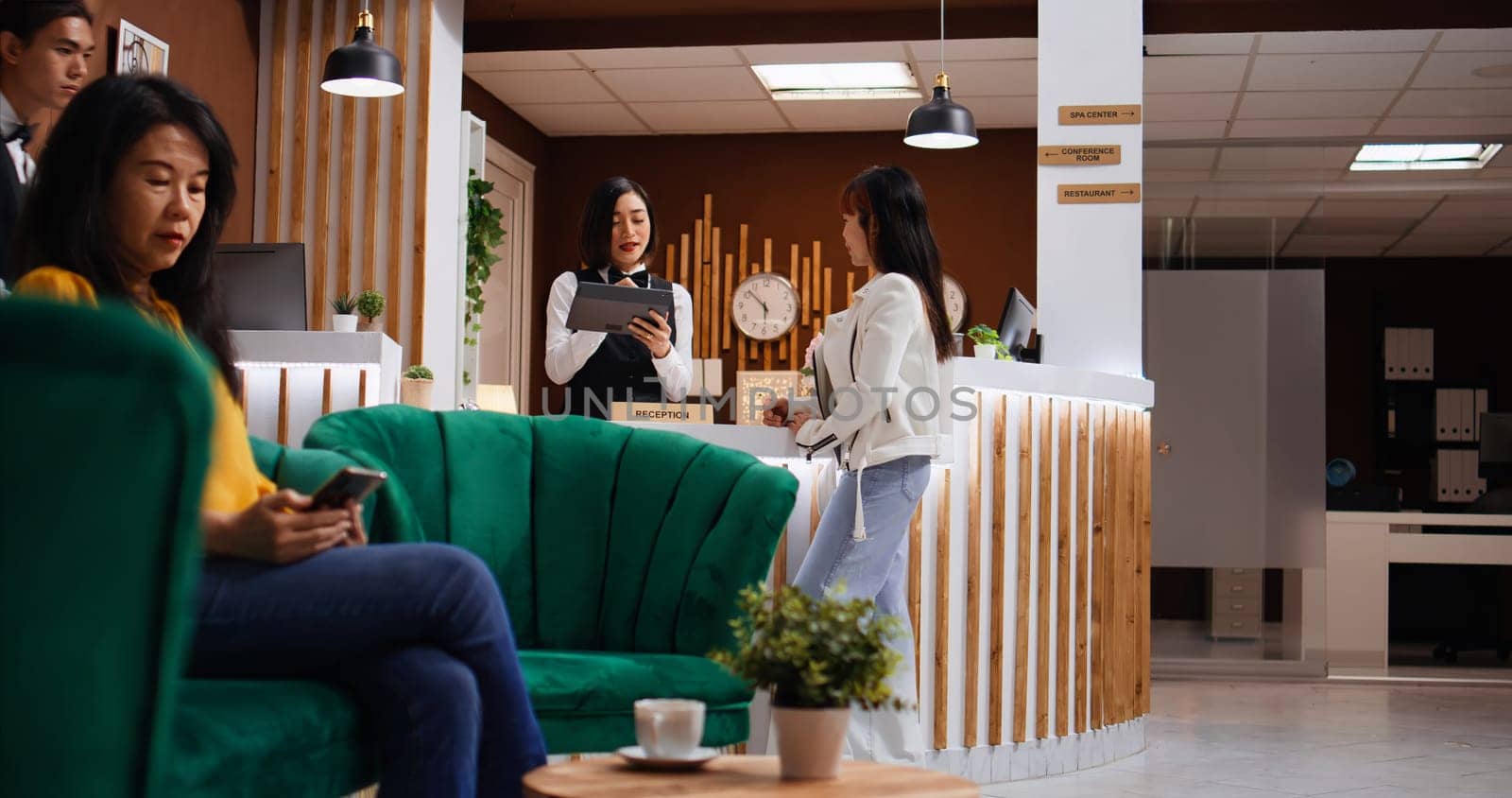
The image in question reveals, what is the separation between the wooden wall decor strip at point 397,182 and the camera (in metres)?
6.44

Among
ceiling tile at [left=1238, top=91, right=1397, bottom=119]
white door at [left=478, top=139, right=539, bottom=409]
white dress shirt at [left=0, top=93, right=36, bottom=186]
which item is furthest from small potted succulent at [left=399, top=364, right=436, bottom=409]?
ceiling tile at [left=1238, top=91, right=1397, bottom=119]

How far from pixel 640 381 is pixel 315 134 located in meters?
2.97

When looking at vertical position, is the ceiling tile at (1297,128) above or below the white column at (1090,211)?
above

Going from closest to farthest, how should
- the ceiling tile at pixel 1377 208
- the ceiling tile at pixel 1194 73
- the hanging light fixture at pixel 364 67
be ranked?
the hanging light fixture at pixel 364 67
the ceiling tile at pixel 1194 73
the ceiling tile at pixel 1377 208

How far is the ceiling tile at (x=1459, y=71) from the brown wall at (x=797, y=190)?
91.7 inches

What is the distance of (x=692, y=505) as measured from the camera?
117 inches

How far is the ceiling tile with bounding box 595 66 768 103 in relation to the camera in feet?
25.7

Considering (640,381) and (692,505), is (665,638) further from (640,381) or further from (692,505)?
(640,381)

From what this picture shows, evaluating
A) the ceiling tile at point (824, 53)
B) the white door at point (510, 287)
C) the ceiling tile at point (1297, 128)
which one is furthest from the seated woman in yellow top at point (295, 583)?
the ceiling tile at point (1297, 128)

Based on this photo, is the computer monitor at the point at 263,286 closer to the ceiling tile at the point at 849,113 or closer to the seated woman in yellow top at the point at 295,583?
the seated woman in yellow top at the point at 295,583

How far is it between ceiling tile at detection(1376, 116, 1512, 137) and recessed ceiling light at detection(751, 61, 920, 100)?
286 centimetres

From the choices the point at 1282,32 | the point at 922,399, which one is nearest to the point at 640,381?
the point at 922,399

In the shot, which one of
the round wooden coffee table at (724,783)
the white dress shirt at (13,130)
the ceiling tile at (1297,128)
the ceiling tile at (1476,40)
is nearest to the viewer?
the round wooden coffee table at (724,783)

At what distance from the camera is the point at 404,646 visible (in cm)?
197
